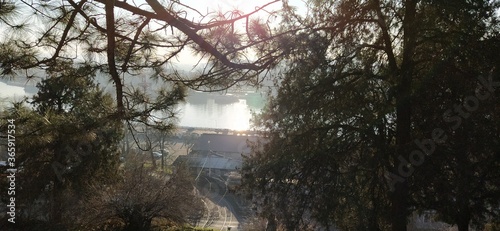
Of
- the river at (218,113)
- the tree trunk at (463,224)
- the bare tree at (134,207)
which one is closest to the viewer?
the tree trunk at (463,224)

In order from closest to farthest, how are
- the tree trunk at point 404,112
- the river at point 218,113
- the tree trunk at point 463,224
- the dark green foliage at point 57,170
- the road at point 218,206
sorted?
the tree trunk at point 404,112
the tree trunk at point 463,224
the dark green foliage at point 57,170
the road at point 218,206
the river at point 218,113

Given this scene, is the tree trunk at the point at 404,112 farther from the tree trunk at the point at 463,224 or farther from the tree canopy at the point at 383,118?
the tree trunk at the point at 463,224

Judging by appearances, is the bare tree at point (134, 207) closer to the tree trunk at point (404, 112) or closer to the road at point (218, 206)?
the tree trunk at point (404, 112)

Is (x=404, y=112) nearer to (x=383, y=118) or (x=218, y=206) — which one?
(x=383, y=118)

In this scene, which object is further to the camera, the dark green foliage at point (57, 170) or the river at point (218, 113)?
the river at point (218, 113)

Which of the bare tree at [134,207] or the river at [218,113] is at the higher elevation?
the river at [218,113]

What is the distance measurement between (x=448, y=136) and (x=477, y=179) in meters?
0.49

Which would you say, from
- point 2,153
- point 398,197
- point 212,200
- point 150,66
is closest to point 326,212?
point 398,197

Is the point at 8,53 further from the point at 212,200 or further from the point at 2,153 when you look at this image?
the point at 212,200

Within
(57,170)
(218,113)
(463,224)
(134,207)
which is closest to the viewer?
(463,224)

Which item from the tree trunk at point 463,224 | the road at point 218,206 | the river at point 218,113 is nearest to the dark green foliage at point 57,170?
the tree trunk at point 463,224

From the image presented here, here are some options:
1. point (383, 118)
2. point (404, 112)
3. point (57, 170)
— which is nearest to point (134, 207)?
point (57, 170)

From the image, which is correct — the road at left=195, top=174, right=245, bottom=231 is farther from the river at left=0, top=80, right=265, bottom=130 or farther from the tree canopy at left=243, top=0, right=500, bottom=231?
the tree canopy at left=243, top=0, right=500, bottom=231

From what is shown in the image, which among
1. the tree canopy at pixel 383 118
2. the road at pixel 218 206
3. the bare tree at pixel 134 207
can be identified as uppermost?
the tree canopy at pixel 383 118
